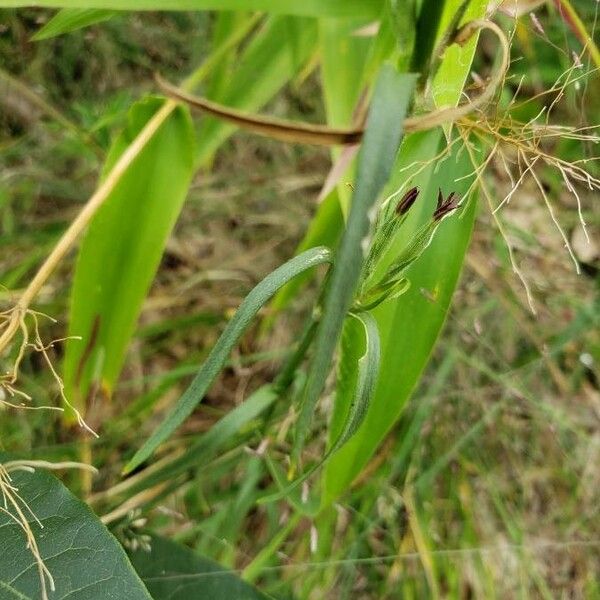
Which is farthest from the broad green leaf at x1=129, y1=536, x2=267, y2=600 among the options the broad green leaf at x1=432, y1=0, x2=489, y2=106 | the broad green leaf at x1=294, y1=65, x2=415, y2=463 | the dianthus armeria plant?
the broad green leaf at x1=432, y1=0, x2=489, y2=106

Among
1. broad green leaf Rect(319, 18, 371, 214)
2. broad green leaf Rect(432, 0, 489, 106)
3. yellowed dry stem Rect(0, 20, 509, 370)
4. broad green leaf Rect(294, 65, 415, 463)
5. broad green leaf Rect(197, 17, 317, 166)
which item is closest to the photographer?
broad green leaf Rect(294, 65, 415, 463)

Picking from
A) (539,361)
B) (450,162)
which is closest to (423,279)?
(450,162)

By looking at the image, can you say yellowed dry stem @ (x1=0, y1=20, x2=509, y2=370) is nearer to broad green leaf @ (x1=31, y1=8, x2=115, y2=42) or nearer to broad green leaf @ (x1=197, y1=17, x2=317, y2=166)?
broad green leaf @ (x1=31, y1=8, x2=115, y2=42)

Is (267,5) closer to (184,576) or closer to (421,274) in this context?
(421,274)

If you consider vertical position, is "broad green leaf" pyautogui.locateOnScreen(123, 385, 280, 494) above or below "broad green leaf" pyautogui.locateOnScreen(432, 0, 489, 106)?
below

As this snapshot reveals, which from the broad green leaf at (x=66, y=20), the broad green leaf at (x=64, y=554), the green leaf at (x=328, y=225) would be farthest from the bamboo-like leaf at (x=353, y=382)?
the broad green leaf at (x=66, y=20)

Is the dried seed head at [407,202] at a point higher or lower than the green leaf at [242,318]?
higher

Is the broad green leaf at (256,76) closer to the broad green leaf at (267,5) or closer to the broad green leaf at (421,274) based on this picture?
the broad green leaf at (267,5)
